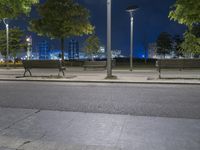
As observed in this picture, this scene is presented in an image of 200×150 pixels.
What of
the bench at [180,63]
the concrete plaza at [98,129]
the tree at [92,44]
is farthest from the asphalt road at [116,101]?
the tree at [92,44]

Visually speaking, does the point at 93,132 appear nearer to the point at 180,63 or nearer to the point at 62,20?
the point at 180,63

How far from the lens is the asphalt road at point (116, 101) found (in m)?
9.14

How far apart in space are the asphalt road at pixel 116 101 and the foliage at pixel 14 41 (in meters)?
41.1

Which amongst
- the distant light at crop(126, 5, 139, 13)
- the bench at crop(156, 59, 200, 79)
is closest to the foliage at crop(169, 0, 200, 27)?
the bench at crop(156, 59, 200, 79)

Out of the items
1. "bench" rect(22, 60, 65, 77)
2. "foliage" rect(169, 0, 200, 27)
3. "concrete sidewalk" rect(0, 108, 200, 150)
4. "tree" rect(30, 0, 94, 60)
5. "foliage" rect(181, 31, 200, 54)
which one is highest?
"tree" rect(30, 0, 94, 60)

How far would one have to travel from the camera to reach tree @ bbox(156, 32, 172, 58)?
83500 millimetres

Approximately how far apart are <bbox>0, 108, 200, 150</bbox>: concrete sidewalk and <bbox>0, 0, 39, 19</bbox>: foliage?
12.7 metres

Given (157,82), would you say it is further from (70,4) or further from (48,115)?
(70,4)

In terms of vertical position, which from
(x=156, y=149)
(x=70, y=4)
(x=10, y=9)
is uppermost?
(x=70, y=4)

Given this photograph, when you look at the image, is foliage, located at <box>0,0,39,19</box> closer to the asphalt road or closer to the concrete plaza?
the asphalt road

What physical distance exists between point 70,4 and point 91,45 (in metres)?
34.4

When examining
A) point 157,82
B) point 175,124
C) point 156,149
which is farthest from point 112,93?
point 156,149

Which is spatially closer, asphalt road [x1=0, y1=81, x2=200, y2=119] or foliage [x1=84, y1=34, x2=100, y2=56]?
asphalt road [x1=0, y1=81, x2=200, y2=119]

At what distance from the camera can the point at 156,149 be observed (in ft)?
18.7
